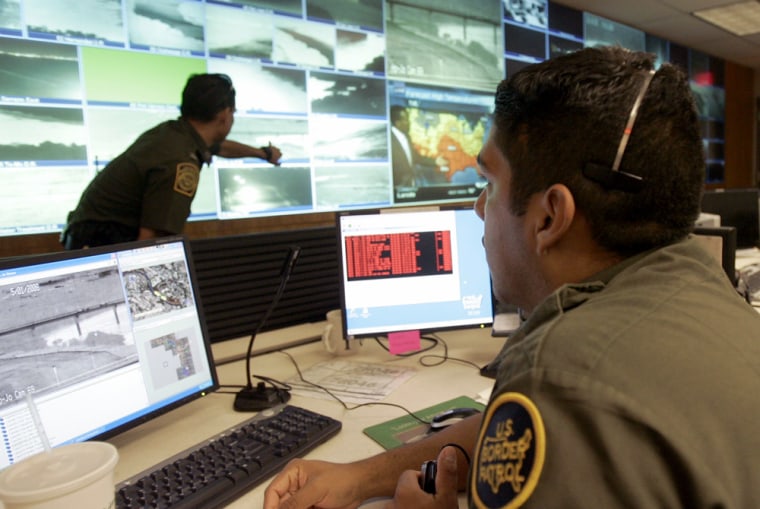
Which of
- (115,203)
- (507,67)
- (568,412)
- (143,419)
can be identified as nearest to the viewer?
(568,412)

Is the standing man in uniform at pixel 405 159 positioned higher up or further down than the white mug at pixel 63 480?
higher up

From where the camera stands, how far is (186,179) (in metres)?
1.93

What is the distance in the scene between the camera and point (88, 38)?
224cm

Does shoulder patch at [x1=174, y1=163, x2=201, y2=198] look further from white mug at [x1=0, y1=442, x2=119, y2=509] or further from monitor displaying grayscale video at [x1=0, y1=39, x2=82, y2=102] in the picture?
white mug at [x1=0, y1=442, x2=119, y2=509]

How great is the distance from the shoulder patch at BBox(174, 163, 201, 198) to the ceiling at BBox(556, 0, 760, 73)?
375 centimetres

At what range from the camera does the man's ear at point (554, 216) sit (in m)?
0.64

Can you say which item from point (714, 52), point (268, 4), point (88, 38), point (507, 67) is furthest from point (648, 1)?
point (88, 38)

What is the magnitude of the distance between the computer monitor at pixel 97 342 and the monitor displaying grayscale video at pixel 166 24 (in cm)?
171

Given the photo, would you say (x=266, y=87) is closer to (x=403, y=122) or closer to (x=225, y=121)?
(x=225, y=121)

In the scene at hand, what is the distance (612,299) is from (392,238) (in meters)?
0.90

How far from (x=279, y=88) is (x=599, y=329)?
266 centimetres

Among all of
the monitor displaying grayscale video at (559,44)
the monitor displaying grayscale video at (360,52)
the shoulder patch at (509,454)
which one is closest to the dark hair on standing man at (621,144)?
the shoulder patch at (509,454)

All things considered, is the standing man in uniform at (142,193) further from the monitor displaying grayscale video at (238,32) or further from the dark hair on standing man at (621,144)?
the dark hair on standing man at (621,144)

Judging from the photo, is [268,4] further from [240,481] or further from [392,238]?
[240,481]
